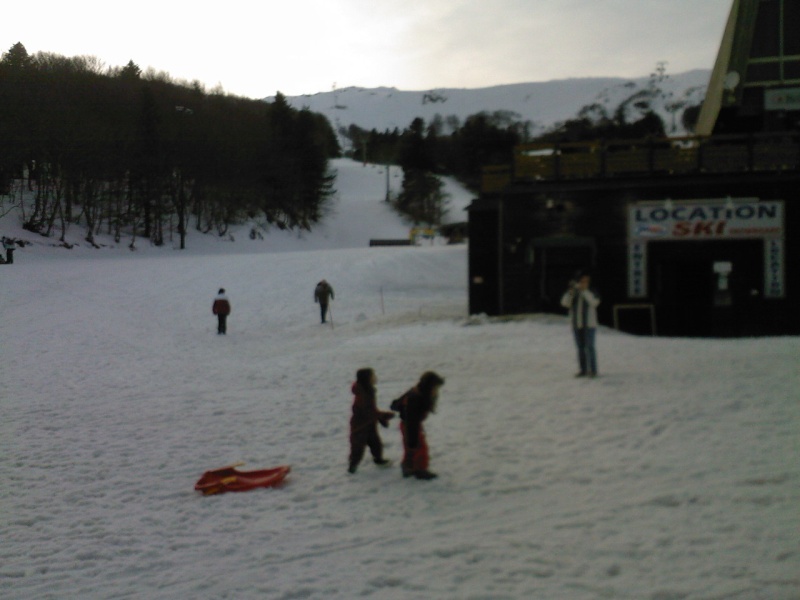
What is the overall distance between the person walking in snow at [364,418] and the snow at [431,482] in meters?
0.27

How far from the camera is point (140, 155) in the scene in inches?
2469

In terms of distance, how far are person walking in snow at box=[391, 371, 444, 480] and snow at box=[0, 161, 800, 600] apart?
183mm

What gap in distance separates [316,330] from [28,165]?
138 feet

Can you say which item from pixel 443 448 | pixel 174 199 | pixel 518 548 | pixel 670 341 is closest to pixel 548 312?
pixel 670 341

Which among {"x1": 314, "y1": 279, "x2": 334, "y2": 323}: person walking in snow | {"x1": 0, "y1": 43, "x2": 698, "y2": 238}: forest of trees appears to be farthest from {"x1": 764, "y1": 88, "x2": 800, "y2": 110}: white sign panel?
{"x1": 0, "y1": 43, "x2": 698, "y2": 238}: forest of trees

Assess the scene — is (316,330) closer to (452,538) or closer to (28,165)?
(452,538)

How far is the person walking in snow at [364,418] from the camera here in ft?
27.9

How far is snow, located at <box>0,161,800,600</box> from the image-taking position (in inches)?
226

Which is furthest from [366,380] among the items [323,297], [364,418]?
[323,297]

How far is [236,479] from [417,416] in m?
2.16

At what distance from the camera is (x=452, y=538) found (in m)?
6.48

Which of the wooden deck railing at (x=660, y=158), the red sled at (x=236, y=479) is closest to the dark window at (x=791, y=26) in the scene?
the wooden deck railing at (x=660, y=158)

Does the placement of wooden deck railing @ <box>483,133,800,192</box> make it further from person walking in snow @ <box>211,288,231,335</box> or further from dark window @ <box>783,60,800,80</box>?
person walking in snow @ <box>211,288,231,335</box>

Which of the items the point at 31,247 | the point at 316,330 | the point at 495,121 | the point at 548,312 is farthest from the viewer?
the point at 495,121
